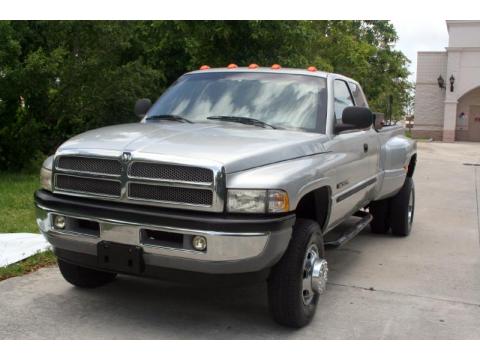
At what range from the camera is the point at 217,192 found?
11.3ft

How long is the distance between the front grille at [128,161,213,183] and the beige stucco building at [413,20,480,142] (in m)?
31.0

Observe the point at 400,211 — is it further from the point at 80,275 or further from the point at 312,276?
the point at 80,275

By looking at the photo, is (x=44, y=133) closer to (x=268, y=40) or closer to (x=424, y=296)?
(x=268, y=40)

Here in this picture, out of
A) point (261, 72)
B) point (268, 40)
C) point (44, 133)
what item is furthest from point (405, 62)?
point (261, 72)

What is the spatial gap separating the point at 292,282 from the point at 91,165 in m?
1.57

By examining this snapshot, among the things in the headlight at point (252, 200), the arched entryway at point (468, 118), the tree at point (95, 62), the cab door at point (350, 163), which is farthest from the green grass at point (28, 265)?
the arched entryway at point (468, 118)

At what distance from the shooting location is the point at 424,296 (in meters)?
4.89

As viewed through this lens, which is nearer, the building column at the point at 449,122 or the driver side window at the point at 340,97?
the driver side window at the point at 340,97

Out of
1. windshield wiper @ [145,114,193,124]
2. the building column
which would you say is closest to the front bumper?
windshield wiper @ [145,114,193,124]

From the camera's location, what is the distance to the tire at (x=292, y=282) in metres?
3.85

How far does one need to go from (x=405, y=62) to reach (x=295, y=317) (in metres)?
39.1

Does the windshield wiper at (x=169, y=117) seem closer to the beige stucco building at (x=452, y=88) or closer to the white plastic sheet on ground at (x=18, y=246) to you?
the white plastic sheet on ground at (x=18, y=246)

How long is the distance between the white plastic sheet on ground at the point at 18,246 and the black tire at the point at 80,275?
98 cm

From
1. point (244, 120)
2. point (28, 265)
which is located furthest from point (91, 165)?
point (28, 265)
